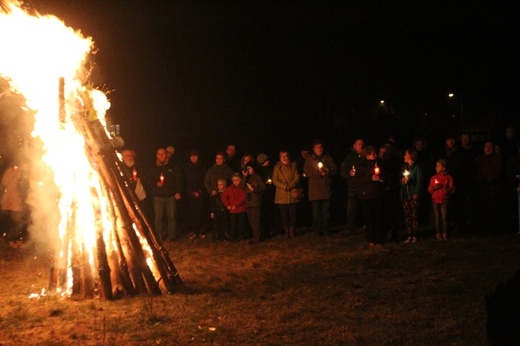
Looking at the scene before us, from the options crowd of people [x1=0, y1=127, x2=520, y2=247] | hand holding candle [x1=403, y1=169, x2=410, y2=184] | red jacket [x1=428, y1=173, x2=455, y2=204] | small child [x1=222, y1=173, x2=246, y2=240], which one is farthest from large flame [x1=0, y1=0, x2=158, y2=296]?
red jacket [x1=428, y1=173, x2=455, y2=204]

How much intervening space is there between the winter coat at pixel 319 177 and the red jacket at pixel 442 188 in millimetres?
2182

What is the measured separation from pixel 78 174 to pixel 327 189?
6.16 metres

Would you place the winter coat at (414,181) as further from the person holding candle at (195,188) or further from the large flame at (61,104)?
the large flame at (61,104)

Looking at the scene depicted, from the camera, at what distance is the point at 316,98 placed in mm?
23016

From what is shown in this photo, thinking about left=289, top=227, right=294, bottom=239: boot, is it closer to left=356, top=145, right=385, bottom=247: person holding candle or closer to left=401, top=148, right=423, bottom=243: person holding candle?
left=356, top=145, right=385, bottom=247: person holding candle

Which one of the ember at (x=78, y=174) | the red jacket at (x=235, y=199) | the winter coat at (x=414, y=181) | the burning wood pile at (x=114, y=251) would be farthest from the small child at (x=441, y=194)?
the burning wood pile at (x=114, y=251)

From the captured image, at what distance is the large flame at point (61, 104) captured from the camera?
8219mm

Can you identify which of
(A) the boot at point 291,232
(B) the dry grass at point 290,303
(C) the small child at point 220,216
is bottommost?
(B) the dry grass at point 290,303

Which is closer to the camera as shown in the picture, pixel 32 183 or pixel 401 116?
pixel 32 183

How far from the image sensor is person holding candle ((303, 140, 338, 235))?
43.1ft

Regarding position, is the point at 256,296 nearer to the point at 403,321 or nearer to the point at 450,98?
the point at 403,321

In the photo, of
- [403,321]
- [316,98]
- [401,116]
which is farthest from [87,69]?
[401,116]

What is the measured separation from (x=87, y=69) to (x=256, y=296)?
159 inches

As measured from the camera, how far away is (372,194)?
11.7m
